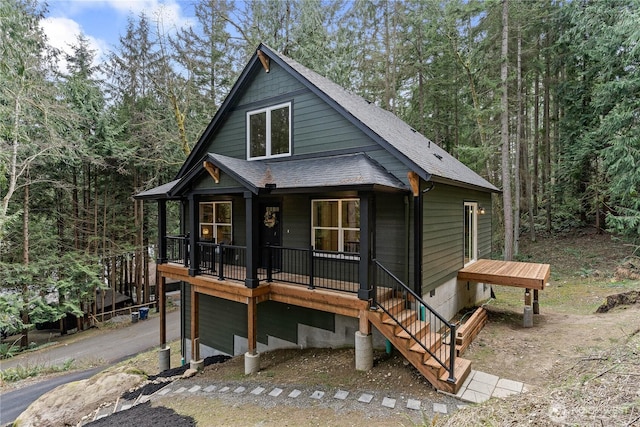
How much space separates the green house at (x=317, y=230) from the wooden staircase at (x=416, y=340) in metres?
0.03

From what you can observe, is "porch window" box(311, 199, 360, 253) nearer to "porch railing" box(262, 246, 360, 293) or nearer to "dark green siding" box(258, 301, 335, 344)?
"porch railing" box(262, 246, 360, 293)

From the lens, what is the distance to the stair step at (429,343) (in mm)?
5543

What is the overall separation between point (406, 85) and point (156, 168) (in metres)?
16.9

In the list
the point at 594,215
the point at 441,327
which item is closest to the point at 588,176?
the point at 594,215

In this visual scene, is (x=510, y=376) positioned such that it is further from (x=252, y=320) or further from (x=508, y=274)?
(x=252, y=320)

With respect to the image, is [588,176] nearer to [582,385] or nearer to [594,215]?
[594,215]

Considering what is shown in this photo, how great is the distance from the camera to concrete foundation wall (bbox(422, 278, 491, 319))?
25.3 feet

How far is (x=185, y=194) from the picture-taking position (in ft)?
27.2

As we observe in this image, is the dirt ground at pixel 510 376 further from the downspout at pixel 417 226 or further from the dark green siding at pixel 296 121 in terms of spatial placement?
the dark green siding at pixel 296 121

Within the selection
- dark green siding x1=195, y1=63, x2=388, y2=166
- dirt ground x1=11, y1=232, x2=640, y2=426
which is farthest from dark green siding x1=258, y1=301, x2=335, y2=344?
dark green siding x1=195, y1=63, x2=388, y2=166

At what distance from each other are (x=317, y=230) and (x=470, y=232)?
576 cm

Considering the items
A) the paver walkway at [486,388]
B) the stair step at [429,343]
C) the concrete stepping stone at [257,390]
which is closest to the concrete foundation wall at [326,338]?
the stair step at [429,343]

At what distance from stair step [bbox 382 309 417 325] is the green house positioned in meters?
0.05

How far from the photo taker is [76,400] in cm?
721
